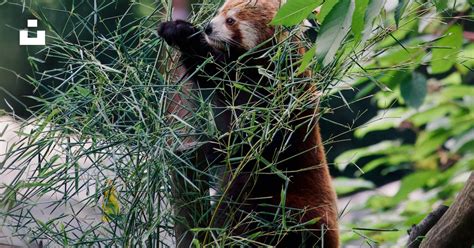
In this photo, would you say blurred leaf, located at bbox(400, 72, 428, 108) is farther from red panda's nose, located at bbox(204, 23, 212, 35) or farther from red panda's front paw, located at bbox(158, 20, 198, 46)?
red panda's front paw, located at bbox(158, 20, 198, 46)

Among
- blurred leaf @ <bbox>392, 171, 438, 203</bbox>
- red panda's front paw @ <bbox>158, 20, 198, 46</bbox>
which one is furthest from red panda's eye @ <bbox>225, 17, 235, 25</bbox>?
blurred leaf @ <bbox>392, 171, 438, 203</bbox>

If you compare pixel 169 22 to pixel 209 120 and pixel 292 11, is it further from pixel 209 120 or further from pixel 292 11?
pixel 292 11

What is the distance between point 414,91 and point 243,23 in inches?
19.1

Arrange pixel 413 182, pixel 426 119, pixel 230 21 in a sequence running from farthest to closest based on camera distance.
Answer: pixel 426 119 < pixel 413 182 < pixel 230 21

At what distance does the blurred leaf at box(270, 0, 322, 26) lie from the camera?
1343mm

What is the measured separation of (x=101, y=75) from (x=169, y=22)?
0.61 ft

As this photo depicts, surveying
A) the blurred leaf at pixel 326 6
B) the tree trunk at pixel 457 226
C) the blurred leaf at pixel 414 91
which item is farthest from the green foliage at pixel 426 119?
the blurred leaf at pixel 326 6

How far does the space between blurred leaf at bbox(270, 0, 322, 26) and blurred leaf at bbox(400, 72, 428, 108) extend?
1.06 metres

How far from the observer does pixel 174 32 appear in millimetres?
1812

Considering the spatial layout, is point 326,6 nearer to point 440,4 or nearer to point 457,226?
point 440,4

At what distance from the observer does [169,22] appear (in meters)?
→ 1.79

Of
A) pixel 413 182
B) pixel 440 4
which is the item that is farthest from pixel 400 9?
pixel 413 182

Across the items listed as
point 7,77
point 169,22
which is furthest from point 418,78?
point 7,77

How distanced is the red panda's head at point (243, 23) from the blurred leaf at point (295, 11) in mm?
772
